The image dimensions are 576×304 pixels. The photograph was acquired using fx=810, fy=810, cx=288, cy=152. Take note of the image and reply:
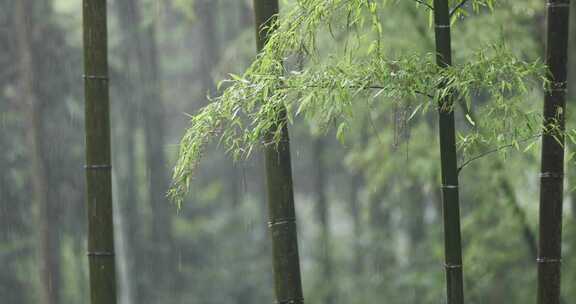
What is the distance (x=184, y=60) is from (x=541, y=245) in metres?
14.5

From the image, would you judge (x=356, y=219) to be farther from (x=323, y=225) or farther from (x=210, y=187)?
(x=210, y=187)

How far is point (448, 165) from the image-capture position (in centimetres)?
302

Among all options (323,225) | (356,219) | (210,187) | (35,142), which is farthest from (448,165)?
(356,219)

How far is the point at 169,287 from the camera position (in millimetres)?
14609

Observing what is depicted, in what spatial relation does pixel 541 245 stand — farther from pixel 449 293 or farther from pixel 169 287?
pixel 169 287

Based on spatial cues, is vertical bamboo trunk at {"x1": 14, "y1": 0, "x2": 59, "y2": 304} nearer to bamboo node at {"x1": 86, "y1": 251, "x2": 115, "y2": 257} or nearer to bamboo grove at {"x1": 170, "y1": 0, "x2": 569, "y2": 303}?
bamboo node at {"x1": 86, "y1": 251, "x2": 115, "y2": 257}

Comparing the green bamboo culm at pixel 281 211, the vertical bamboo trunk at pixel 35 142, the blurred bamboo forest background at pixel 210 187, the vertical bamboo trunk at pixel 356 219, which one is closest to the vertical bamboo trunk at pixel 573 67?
the blurred bamboo forest background at pixel 210 187

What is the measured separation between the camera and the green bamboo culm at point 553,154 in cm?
311

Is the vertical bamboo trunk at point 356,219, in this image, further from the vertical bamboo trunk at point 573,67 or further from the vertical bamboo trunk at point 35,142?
the vertical bamboo trunk at point 35,142

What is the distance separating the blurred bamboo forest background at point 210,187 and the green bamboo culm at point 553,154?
3.83 metres

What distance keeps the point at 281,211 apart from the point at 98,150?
0.82 meters

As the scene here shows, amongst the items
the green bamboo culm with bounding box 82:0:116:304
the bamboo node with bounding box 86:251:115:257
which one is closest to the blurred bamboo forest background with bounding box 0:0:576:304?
the green bamboo culm with bounding box 82:0:116:304

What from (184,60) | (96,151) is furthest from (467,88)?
(184,60)

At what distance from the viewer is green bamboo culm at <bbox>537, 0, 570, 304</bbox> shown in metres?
3.11
